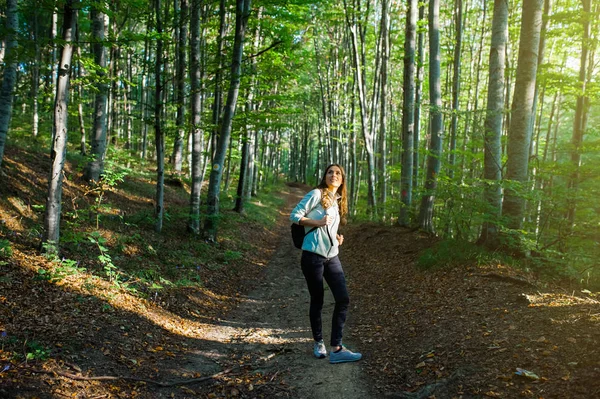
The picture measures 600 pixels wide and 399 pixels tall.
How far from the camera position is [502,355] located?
356 centimetres

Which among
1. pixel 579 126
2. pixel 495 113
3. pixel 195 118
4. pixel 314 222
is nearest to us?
pixel 314 222

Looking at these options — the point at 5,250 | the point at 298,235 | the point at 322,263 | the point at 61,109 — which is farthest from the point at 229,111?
the point at 322,263

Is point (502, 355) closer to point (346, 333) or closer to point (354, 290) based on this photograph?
point (346, 333)

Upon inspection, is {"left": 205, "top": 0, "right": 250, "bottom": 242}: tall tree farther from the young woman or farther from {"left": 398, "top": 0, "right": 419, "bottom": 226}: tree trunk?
the young woman

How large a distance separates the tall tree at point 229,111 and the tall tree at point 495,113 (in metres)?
6.00

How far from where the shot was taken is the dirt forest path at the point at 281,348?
3.79 meters

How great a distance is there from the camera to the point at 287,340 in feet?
16.8

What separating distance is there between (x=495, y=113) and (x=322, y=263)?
16.0ft

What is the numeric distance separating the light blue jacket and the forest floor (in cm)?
136

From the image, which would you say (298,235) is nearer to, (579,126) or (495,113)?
(495,113)

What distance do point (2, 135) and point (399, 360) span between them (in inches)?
328

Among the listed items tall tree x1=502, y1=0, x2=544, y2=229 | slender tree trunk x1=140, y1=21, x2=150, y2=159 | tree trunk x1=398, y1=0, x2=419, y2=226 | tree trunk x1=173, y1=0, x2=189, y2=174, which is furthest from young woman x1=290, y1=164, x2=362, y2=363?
tree trunk x1=398, y1=0, x2=419, y2=226

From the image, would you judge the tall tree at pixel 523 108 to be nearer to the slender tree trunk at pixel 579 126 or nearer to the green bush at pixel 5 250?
the slender tree trunk at pixel 579 126

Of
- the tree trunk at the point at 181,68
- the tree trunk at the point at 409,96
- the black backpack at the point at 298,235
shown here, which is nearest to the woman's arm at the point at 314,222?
the black backpack at the point at 298,235
